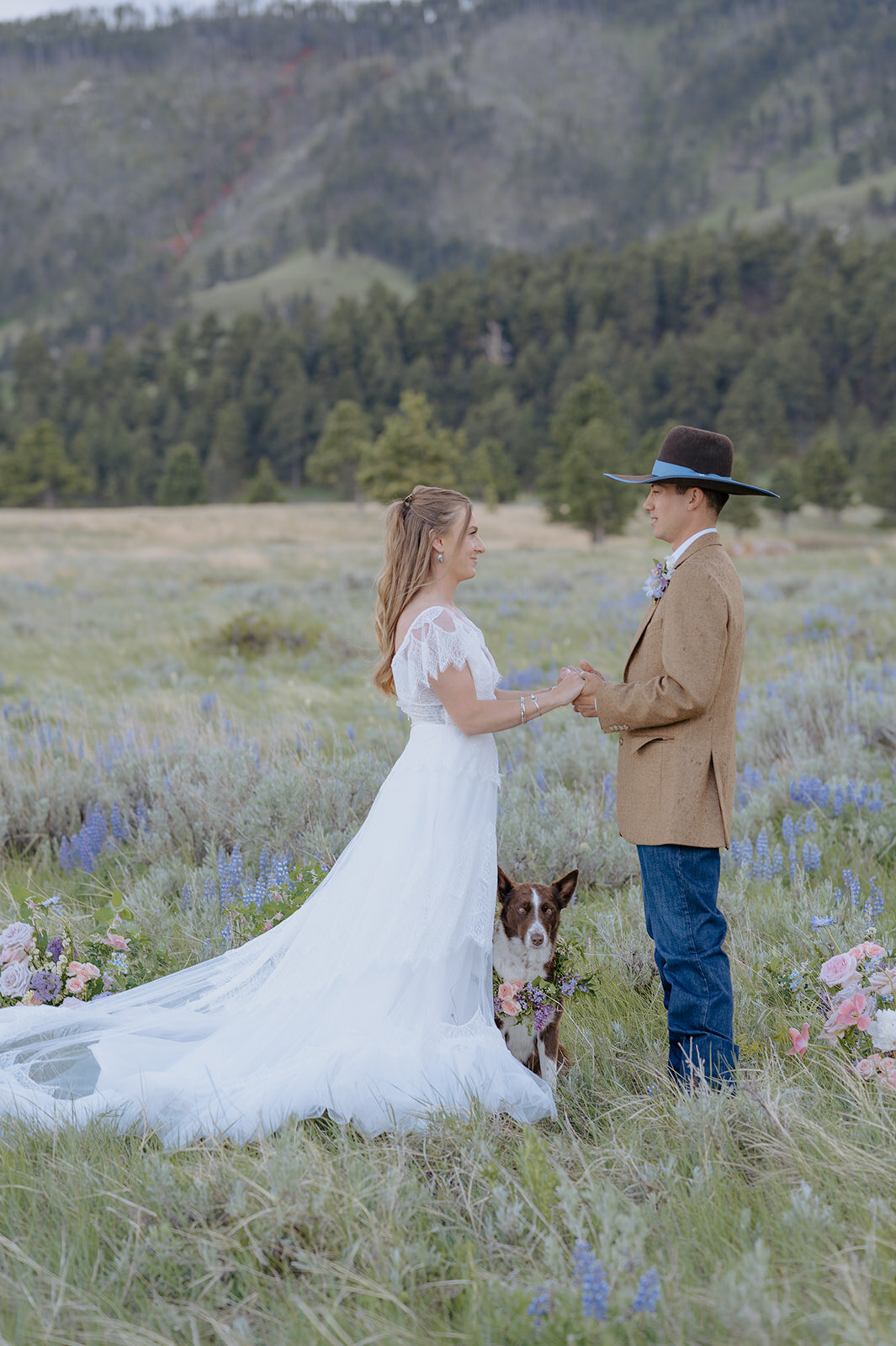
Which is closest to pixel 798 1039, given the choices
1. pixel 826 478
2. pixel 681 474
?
pixel 681 474

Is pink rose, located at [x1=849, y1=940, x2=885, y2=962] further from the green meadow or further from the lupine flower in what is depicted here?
the lupine flower

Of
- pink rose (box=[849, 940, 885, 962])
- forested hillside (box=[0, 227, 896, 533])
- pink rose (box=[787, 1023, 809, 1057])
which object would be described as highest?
forested hillside (box=[0, 227, 896, 533])

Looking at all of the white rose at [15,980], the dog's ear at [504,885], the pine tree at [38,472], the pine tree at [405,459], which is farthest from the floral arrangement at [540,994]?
the pine tree at [38,472]

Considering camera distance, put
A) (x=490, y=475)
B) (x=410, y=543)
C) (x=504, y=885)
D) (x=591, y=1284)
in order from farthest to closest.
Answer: (x=490, y=475) → (x=410, y=543) → (x=504, y=885) → (x=591, y=1284)

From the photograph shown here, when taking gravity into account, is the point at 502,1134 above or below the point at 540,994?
below

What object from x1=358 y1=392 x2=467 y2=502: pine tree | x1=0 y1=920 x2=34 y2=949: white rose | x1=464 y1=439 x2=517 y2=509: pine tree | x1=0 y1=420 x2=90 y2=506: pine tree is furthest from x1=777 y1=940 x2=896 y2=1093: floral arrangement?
x1=0 y1=420 x2=90 y2=506: pine tree

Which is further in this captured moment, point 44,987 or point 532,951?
point 44,987

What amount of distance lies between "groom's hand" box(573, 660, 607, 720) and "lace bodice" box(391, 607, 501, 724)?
1.02 feet

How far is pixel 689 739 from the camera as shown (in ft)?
9.73

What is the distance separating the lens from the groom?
9.53ft

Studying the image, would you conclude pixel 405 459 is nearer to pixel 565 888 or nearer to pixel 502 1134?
pixel 565 888

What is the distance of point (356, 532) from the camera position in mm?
47406

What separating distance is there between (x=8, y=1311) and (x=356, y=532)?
4625cm

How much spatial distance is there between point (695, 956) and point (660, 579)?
1.21 meters
